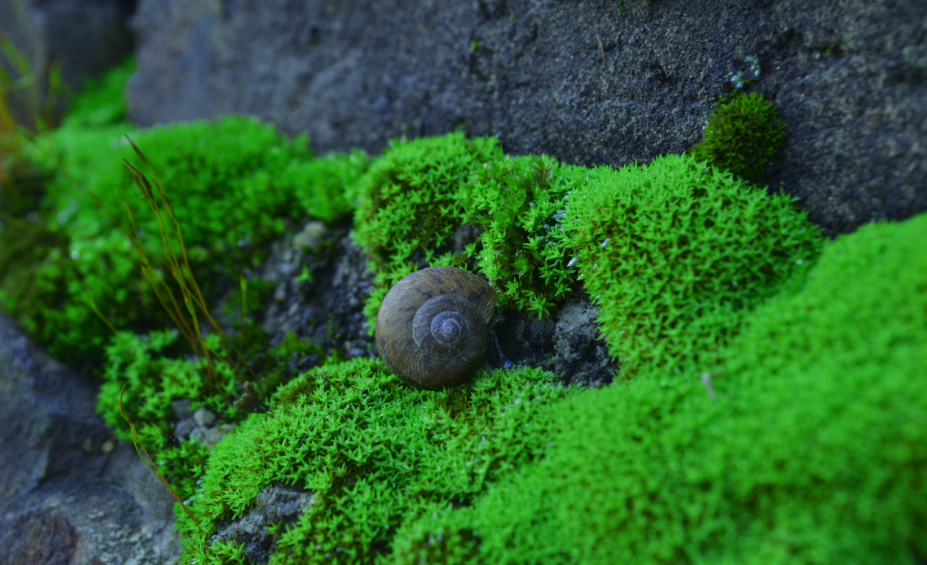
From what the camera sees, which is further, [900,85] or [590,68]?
[590,68]

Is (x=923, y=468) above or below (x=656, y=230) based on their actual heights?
below

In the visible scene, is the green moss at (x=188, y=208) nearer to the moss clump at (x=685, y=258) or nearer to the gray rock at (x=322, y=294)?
the gray rock at (x=322, y=294)

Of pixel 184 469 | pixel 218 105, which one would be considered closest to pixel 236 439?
pixel 184 469

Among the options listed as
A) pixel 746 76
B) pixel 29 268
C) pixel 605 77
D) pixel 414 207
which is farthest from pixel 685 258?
pixel 29 268

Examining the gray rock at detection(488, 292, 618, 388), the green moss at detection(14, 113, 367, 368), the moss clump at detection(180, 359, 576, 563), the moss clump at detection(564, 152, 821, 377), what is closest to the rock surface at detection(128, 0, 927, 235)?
the moss clump at detection(564, 152, 821, 377)

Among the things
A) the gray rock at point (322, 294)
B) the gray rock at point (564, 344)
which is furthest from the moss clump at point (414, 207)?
the gray rock at point (564, 344)

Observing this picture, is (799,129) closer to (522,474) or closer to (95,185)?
(522,474)
